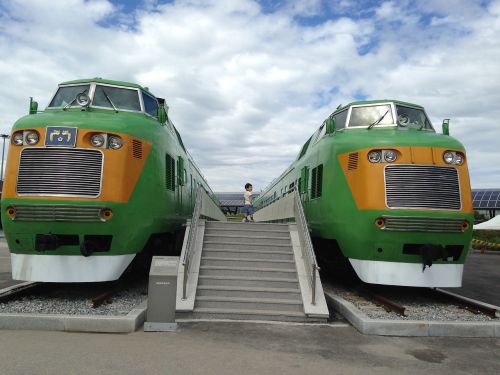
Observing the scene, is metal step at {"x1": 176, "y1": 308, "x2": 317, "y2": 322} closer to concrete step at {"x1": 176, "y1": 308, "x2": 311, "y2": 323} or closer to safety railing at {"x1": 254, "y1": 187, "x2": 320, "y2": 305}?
concrete step at {"x1": 176, "y1": 308, "x2": 311, "y2": 323}

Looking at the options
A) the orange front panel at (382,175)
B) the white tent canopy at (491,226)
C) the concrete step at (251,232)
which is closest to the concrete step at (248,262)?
the concrete step at (251,232)

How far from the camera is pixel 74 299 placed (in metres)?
8.02

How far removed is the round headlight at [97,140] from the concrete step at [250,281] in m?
3.04

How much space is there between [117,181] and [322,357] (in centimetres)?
442

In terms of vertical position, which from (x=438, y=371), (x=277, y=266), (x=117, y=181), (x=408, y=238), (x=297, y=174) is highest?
(x=297, y=174)

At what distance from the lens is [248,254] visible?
941 cm

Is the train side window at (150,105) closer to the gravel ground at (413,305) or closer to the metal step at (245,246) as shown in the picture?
the metal step at (245,246)

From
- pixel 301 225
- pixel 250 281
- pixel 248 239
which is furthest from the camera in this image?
pixel 248 239

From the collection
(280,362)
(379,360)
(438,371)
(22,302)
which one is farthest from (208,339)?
(22,302)

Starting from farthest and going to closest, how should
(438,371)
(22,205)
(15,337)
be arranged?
(22,205) < (15,337) < (438,371)

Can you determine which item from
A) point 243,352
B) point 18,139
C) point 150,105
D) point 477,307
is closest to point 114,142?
point 18,139

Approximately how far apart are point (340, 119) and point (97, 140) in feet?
19.0

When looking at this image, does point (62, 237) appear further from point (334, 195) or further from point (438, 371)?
point (438, 371)

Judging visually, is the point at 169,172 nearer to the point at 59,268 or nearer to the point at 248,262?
the point at 248,262
